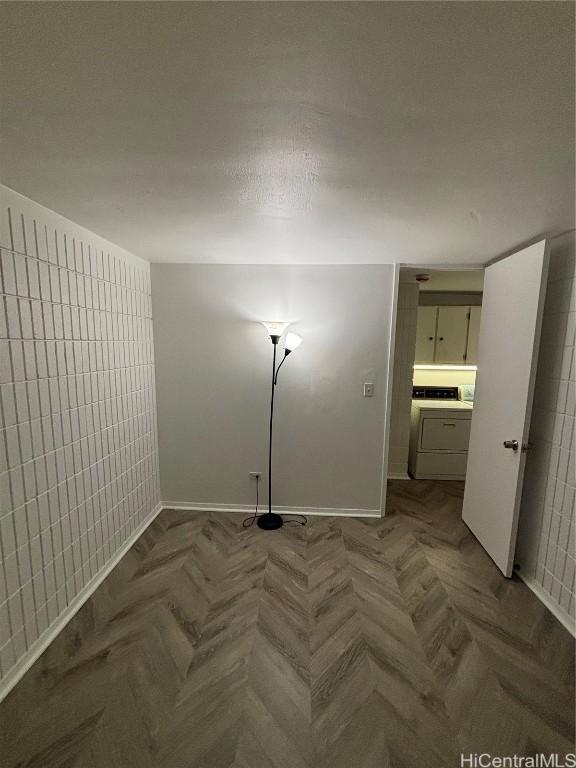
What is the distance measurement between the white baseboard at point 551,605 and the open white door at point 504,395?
0.13 metres

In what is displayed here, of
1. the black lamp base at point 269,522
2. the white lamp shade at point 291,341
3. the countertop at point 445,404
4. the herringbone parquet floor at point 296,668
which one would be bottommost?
the herringbone parquet floor at point 296,668

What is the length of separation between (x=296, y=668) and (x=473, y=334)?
147 inches

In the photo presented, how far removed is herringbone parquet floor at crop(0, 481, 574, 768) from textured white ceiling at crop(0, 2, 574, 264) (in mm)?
2054

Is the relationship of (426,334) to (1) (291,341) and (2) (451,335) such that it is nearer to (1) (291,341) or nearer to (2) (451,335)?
(2) (451,335)

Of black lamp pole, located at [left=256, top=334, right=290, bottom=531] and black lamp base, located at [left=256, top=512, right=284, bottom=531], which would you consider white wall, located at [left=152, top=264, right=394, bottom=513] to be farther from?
black lamp base, located at [left=256, top=512, right=284, bottom=531]

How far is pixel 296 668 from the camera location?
142cm

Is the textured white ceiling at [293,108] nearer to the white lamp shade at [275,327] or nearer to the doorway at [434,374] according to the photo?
the white lamp shade at [275,327]

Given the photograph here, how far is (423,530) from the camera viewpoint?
8.29ft

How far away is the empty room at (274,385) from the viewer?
70cm

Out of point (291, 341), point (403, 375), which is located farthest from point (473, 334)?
point (291, 341)

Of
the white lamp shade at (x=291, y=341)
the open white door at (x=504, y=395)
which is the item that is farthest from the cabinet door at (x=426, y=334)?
the white lamp shade at (x=291, y=341)

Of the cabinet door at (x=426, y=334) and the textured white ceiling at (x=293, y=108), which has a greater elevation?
the textured white ceiling at (x=293, y=108)

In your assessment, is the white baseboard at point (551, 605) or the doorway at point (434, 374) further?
the doorway at point (434, 374)

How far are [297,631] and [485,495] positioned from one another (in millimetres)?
1568
